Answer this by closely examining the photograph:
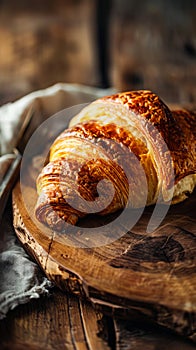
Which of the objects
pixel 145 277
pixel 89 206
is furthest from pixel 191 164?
pixel 145 277

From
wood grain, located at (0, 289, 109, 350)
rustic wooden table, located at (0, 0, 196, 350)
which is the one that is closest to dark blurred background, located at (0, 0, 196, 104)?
rustic wooden table, located at (0, 0, 196, 350)

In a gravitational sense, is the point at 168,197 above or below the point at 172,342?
above

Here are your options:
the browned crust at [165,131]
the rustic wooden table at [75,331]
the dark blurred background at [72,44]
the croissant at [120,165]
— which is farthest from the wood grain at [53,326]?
the dark blurred background at [72,44]

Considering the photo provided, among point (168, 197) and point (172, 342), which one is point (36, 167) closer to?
point (168, 197)

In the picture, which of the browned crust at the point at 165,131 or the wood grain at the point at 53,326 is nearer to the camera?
the wood grain at the point at 53,326

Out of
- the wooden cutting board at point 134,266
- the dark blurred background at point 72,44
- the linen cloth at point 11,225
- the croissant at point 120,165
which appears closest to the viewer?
the wooden cutting board at point 134,266

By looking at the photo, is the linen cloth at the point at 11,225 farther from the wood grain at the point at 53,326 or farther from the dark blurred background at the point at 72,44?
the dark blurred background at the point at 72,44
